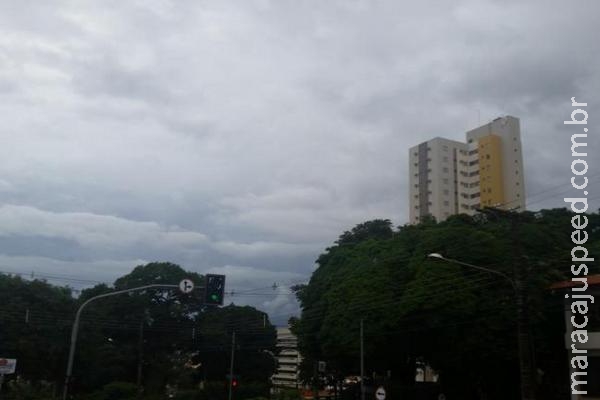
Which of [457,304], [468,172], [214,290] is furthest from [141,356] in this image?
[468,172]

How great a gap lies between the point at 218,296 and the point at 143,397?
127 feet

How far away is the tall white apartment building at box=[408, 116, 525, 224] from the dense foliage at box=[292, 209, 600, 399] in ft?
189

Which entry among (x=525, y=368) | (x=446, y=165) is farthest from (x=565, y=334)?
(x=446, y=165)

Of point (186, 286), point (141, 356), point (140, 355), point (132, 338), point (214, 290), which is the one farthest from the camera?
point (132, 338)

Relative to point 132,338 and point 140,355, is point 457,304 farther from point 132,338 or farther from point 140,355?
point 132,338

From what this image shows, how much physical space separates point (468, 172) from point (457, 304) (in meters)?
79.9

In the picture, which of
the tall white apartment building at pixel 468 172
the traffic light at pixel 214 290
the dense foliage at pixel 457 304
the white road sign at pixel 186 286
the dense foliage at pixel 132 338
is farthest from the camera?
the tall white apartment building at pixel 468 172

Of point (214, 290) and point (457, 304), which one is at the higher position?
point (457, 304)

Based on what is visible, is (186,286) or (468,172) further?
(468,172)

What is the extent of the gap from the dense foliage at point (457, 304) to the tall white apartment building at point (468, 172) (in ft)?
189

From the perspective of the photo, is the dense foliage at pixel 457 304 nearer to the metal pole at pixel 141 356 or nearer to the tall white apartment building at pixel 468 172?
the metal pole at pixel 141 356

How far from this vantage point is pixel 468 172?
112m

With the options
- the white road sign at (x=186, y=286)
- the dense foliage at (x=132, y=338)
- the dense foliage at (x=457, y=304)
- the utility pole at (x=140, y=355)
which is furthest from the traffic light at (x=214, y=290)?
the utility pole at (x=140, y=355)

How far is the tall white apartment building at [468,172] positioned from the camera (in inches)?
4077
